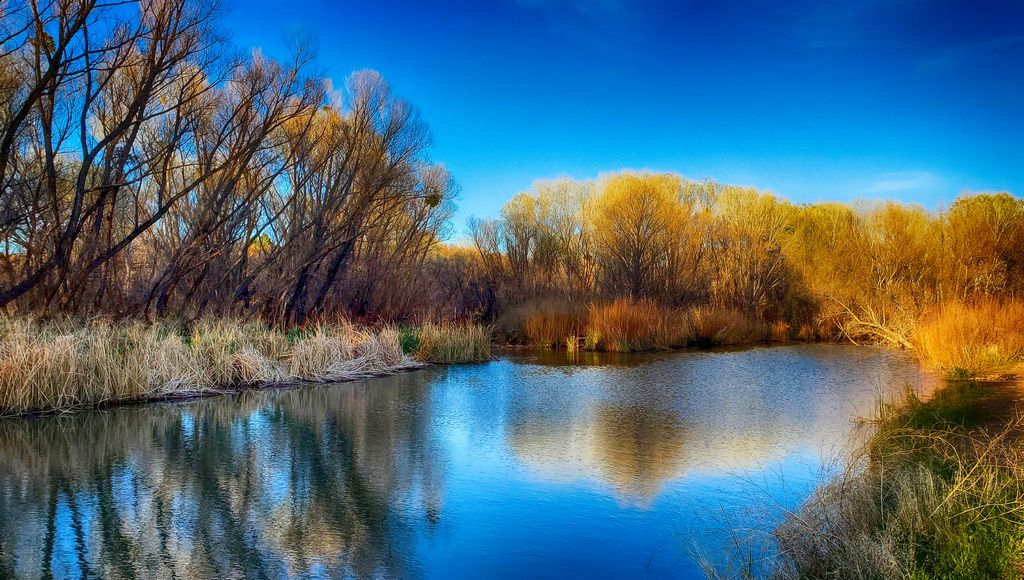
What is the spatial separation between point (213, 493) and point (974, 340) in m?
12.1

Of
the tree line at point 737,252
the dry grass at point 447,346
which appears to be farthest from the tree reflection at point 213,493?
the tree line at point 737,252

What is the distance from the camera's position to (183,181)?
1477 cm

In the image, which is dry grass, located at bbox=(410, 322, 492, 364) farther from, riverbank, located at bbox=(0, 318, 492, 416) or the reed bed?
the reed bed

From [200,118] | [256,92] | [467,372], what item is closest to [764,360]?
[467,372]

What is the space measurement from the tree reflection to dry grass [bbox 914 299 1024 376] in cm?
910

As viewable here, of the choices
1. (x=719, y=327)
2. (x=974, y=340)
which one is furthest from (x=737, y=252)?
(x=974, y=340)

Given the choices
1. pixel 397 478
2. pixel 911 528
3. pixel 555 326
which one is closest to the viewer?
pixel 911 528

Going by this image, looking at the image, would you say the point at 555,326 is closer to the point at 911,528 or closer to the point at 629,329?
the point at 629,329

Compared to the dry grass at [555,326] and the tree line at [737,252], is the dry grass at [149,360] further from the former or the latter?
the tree line at [737,252]

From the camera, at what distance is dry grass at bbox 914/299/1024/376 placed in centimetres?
1114

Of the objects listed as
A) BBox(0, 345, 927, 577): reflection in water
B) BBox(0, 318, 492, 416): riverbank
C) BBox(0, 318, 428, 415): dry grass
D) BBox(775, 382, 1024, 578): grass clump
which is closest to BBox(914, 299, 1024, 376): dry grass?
BBox(0, 345, 927, 577): reflection in water

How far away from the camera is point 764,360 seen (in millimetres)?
15406

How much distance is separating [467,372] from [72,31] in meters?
8.23

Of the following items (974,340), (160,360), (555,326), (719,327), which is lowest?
(974,340)
